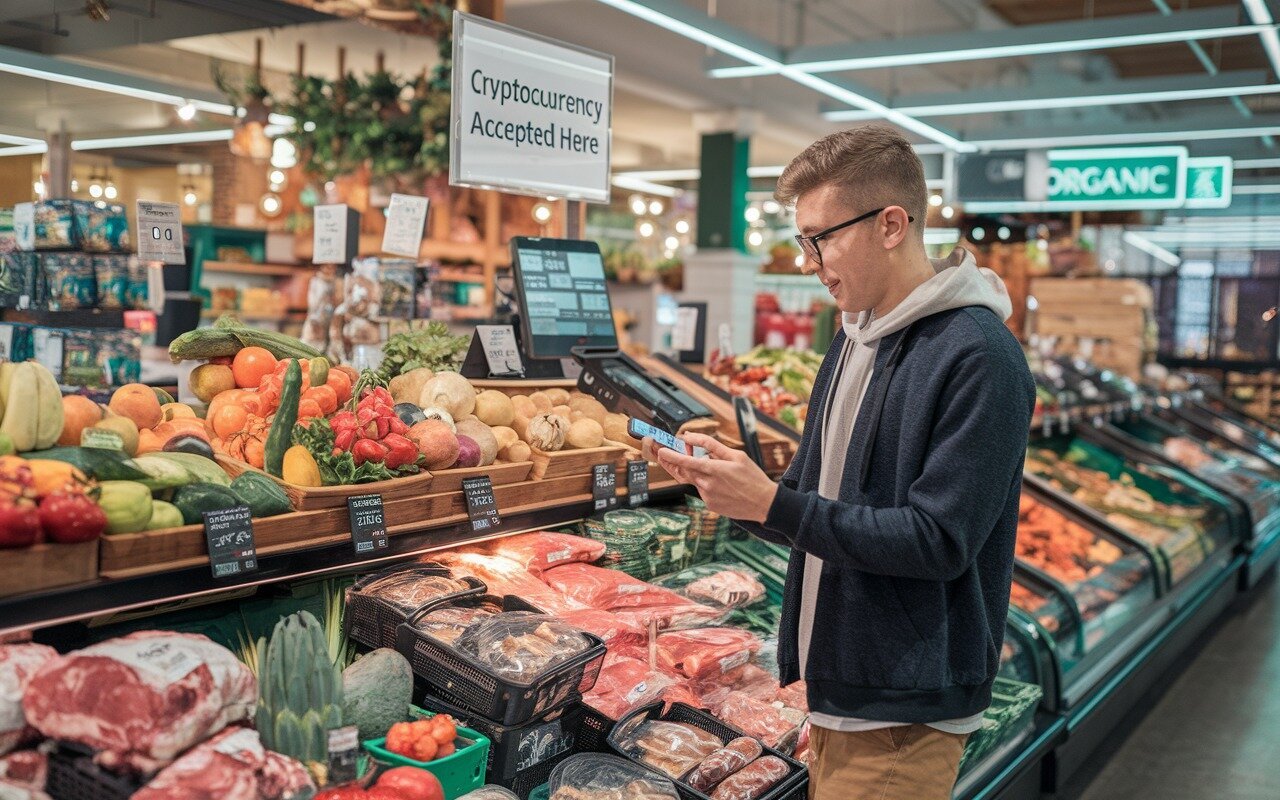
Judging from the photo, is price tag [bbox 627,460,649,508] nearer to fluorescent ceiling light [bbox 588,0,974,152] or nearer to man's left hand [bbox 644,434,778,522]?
man's left hand [bbox 644,434,778,522]

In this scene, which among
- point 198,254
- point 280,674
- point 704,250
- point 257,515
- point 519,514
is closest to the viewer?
point 280,674

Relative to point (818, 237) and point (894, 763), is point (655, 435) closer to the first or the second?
point (818, 237)

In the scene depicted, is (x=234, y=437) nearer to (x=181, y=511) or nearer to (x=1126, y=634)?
(x=181, y=511)

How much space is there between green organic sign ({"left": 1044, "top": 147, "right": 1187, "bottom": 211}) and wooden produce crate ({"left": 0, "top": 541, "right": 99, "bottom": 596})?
899 centimetres

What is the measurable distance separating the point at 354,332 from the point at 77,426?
1.72 meters

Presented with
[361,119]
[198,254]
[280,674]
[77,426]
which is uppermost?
[361,119]

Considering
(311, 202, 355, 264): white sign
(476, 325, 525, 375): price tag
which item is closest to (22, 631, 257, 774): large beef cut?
(476, 325, 525, 375): price tag

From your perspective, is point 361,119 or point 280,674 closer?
point 280,674

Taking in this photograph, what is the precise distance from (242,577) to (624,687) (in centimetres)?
95

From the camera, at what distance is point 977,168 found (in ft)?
31.8

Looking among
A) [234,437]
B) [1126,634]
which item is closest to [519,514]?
[234,437]

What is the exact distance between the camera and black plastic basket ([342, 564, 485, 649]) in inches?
85.7

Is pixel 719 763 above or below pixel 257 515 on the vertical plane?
below

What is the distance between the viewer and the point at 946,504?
5.53ft
